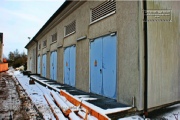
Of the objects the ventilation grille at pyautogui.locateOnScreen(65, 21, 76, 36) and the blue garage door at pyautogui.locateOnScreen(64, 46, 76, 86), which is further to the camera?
the ventilation grille at pyautogui.locateOnScreen(65, 21, 76, 36)

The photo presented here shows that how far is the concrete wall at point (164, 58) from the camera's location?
537 cm

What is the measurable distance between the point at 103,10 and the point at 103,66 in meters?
2.12

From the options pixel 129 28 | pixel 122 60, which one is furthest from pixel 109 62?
pixel 129 28

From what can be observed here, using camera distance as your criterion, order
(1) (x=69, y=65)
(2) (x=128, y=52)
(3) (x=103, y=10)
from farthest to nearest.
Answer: (1) (x=69, y=65) → (3) (x=103, y=10) → (2) (x=128, y=52)

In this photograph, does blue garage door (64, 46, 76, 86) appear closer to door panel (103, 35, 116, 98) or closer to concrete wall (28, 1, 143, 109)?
concrete wall (28, 1, 143, 109)

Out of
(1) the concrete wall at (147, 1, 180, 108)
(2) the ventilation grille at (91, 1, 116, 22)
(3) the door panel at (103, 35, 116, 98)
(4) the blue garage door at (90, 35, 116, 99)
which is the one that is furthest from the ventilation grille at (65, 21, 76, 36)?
(1) the concrete wall at (147, 1, 180, 108)

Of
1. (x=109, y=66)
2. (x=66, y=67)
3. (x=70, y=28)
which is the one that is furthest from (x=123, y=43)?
(x=66, y=67)

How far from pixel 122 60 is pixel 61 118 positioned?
8.18ft

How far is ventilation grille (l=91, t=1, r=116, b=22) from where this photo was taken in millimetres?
6597

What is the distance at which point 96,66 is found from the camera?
7492 millimetres

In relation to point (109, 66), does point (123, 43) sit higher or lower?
higher

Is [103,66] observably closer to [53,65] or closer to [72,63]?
[72,63]

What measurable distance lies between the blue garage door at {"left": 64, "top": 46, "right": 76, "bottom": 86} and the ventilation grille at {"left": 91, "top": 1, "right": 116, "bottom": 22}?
263 centimetres

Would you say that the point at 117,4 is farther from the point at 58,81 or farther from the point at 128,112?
the point at 58,81
